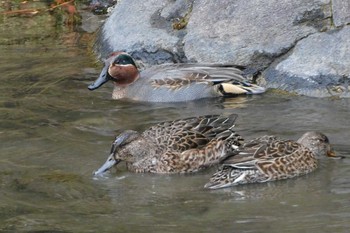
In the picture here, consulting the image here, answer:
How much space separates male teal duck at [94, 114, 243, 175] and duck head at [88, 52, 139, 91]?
9.47 ft

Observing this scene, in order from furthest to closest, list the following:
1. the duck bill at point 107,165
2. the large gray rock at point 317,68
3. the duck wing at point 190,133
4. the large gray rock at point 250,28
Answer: the large gray rock at point 250,28 → the large gray rock at point 317,68 → the duck wing at point 190,133 → the duck bill at point 107,165

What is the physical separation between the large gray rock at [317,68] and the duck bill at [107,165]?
319 cm

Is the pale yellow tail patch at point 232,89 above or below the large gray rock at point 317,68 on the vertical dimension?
below

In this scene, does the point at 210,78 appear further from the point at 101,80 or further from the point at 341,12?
the point at 341,12

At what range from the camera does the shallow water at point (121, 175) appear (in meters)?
7.66

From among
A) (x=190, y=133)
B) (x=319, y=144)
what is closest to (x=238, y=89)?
(x=190, y=133)

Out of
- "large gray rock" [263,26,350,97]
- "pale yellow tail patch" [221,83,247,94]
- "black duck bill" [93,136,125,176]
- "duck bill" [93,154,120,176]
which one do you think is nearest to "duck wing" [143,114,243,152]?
"black duck bill" [93,136,125,176]

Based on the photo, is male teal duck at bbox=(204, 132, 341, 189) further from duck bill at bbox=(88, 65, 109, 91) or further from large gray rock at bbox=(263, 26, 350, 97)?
duck bill at bbox=(88, 65, 109, 91)

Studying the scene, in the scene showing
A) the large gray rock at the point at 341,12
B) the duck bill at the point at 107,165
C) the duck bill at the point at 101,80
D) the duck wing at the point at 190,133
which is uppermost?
the large gray rock at the point at 341,12

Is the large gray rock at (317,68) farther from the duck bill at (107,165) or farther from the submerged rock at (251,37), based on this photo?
the duck bill at (107,165)

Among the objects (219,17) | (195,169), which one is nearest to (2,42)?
(219,17)

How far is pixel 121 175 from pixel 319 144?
1780 millimetres

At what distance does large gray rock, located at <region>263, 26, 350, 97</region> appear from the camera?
37.7 ft

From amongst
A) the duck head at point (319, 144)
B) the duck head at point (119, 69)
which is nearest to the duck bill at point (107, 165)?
the duck head at point (319, 144)
